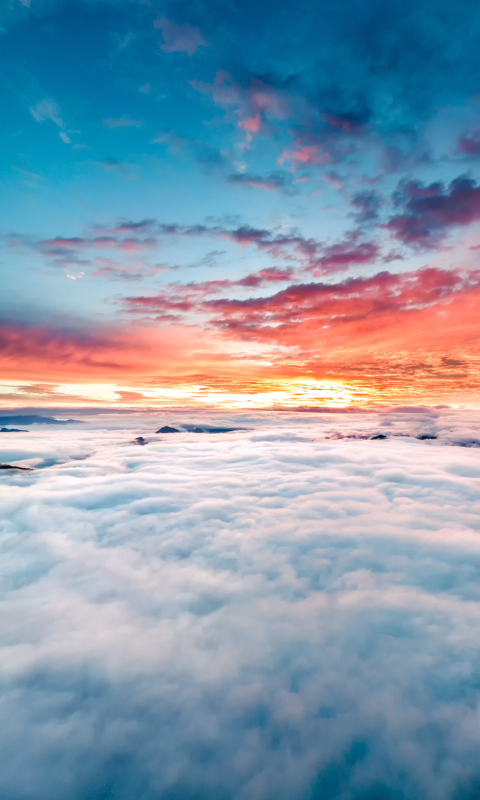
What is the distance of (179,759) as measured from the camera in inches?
177

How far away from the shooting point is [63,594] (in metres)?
8.93

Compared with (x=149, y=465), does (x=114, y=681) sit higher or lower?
higher

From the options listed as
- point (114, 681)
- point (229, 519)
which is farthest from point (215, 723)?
point (229, 519)

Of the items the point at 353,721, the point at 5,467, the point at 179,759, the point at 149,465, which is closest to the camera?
the point at 179,759

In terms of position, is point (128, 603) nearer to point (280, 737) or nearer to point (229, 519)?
point (280, 737)

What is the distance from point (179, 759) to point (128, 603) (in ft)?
15.4

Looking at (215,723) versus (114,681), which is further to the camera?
(114,681)

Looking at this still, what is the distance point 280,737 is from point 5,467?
115 ft

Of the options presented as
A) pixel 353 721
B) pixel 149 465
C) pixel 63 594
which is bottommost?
pixel 149 465

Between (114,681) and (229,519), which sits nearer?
(114,681)

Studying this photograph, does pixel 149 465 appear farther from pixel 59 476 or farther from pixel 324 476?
pixel 324 476

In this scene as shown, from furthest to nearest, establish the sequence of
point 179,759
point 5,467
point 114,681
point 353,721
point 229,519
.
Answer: point 5,467
point 229,519
point 114,681
point 353,721
point 179,759

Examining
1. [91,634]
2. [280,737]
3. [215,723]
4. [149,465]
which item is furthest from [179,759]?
[149,465]

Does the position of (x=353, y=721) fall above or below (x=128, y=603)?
above
